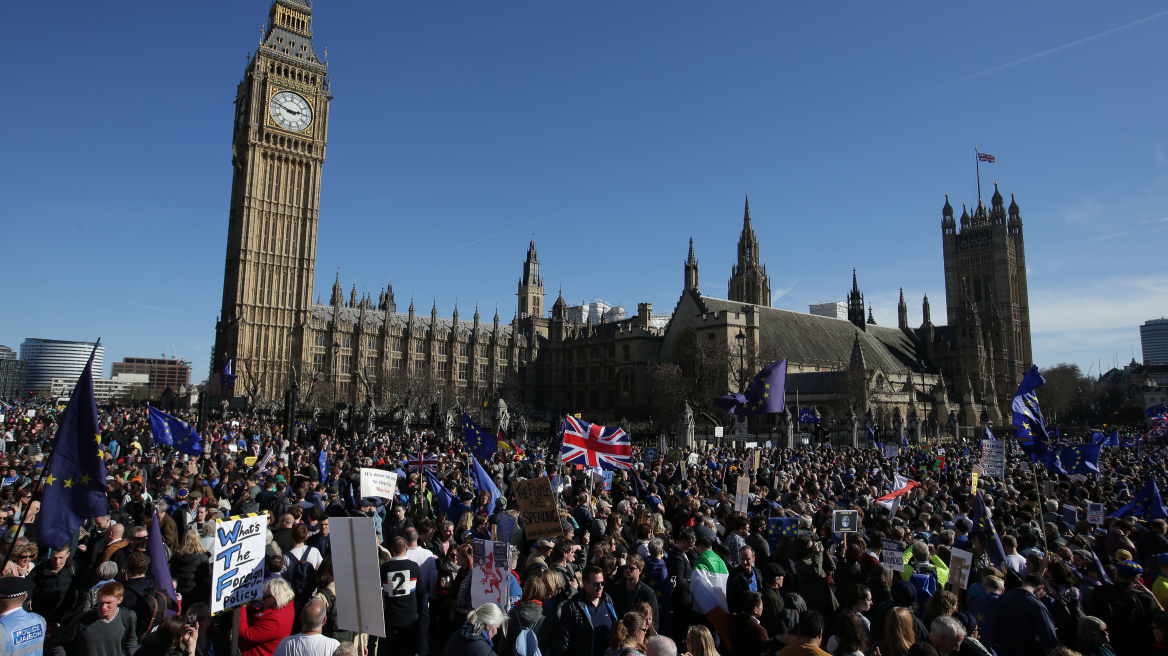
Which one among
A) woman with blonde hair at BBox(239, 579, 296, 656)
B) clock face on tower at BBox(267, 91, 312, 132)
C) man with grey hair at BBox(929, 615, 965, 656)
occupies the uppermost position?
clock face on tower at BBox(267, 91, 312, 132)

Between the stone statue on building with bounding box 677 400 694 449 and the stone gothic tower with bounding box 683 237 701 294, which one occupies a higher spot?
the stone gothic tower with bounding box 683 237 701 294

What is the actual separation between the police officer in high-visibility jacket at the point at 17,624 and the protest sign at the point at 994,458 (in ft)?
52.6

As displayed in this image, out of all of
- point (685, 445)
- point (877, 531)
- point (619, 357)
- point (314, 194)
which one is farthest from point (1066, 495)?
point (314, 194)

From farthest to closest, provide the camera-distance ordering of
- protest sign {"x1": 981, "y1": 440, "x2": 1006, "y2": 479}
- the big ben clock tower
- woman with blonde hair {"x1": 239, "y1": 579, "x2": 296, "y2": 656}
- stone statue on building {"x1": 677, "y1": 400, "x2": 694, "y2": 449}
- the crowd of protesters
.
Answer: the big ben clock tower, stone statue on building {"x1": 677, "y1": 400, "x2": 694, "y2": 449}, protest sign {"x1": 981, "y1": 440, "x2": 1006, "y2": 479}, woman with blonde hair {"x1": 239, "y1": 579, "x2": 296, "y2": 656}, the crowd of protesters

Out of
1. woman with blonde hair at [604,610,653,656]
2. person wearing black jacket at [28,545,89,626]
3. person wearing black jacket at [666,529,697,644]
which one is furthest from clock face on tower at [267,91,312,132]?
woman with blonde hair at [604,610,653,656]

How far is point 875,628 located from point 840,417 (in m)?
47.6

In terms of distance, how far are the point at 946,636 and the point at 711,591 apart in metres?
1.92

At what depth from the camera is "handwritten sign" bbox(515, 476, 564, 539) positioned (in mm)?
7336

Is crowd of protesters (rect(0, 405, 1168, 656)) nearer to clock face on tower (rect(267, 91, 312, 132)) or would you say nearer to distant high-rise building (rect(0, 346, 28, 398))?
clock face on tower (rect(267, 91, 312, 132))

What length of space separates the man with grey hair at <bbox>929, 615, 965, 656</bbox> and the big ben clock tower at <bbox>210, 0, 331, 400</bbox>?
63425 mm

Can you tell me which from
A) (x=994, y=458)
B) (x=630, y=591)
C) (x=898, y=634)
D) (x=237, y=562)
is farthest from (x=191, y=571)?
(x=994, y=458)

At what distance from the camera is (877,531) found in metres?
7.89

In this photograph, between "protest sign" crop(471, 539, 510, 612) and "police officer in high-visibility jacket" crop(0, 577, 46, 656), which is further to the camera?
"protest sign" crop(471, 539, 510, 612)

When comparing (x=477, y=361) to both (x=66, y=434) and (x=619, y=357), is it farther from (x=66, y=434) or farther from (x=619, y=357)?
(x=66, y=434)
